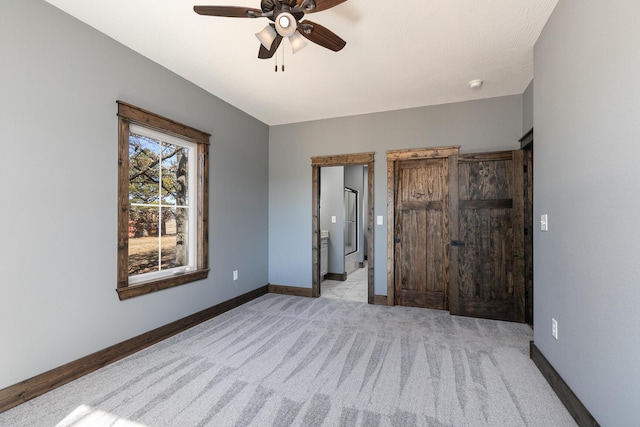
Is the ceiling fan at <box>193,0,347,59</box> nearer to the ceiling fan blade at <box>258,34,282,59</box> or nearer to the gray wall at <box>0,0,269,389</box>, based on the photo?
the ceiling fan blade at <box>258,34,282,59</box>

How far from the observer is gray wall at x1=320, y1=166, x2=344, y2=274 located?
17.9 ft

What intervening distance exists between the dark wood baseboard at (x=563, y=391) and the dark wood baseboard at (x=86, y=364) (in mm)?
3141

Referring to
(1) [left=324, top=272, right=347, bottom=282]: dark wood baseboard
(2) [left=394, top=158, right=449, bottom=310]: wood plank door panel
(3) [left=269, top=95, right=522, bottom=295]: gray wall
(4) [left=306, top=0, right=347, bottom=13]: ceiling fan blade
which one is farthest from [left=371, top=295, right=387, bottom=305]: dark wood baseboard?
(4) [left=306, top=0, right=347, bottom=13]: ceiling fan blade

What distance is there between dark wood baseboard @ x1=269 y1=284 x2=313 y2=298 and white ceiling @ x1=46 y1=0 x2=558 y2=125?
265 centimetres

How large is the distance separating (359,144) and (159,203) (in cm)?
264

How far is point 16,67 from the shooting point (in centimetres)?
181

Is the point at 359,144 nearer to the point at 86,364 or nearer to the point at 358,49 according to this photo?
the point at 358,49

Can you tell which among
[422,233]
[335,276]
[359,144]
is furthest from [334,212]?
[422,233]

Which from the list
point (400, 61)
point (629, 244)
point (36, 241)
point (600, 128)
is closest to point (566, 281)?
point (629, 244)

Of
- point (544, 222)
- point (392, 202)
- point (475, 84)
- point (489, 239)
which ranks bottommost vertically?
point (489, 239)

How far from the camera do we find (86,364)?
6.98ft

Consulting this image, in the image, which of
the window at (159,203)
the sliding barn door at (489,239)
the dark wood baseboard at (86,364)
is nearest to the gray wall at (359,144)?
the sliding barn door at (489,239)

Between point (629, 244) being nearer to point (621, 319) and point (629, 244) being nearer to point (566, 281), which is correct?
point (621, 319)

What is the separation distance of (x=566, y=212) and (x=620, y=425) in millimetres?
1127
